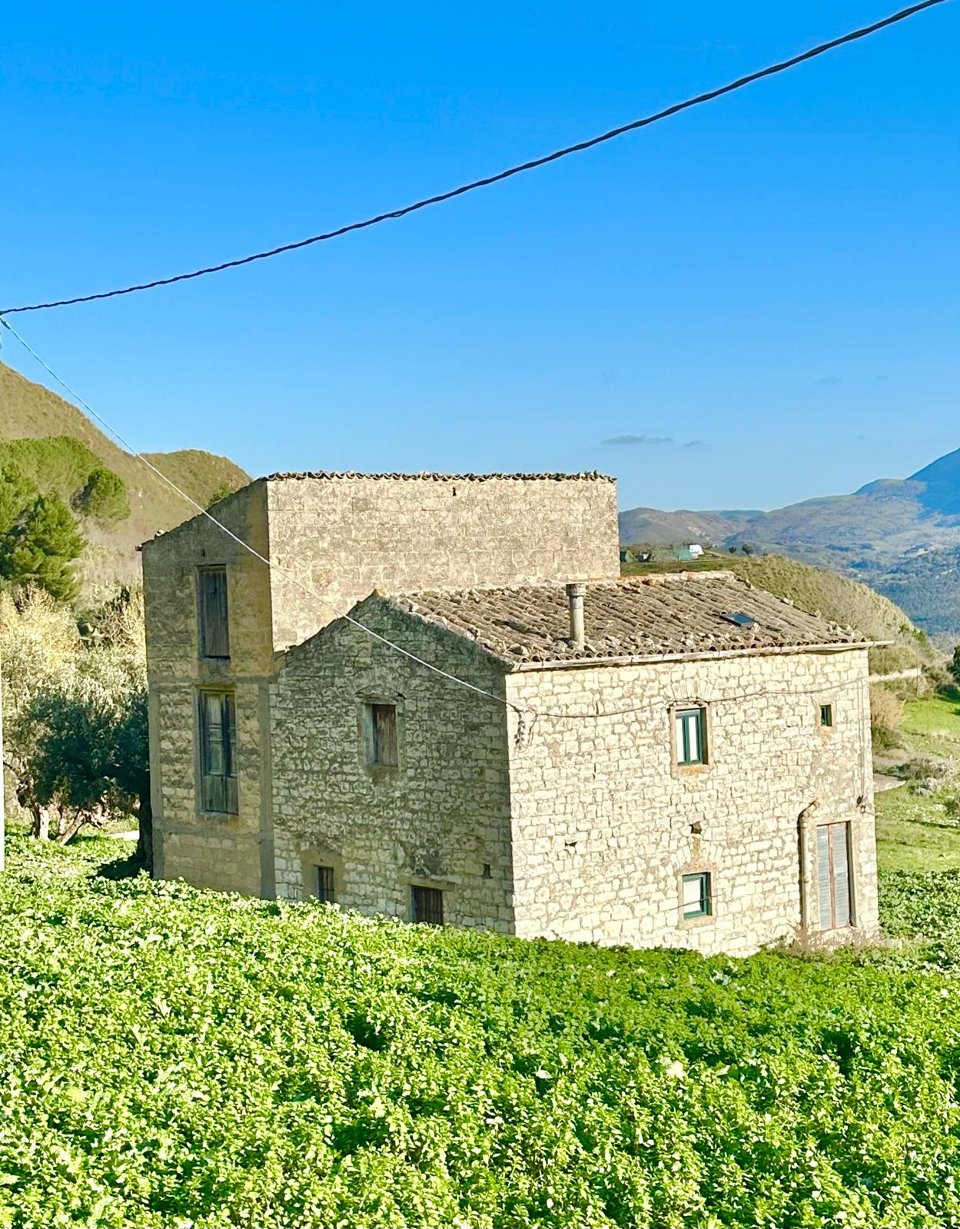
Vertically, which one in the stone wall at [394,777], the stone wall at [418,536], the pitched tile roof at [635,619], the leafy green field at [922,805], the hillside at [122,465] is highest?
the hillside at [122,465]

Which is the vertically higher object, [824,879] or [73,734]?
[73,734]

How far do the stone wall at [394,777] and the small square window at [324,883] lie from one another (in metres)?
0.11

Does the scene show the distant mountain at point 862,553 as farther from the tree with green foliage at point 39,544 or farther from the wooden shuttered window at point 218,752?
the wooden shuttered window at point 218,752

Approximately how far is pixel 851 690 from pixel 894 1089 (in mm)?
11807

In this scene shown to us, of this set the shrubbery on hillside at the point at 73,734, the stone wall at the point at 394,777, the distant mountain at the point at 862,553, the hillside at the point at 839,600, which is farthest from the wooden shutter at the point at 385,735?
the distant mountain at the point at 862,553

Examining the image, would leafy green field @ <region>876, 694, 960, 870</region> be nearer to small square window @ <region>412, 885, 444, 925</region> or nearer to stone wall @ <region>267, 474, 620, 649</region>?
stone wall @ <region>267, 474, 620, 649</region>

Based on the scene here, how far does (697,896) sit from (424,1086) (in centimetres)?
1074

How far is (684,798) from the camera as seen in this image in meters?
18.9

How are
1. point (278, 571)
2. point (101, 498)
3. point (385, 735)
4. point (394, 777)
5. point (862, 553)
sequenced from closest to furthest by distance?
point (394, 777) < point (385, 735) < point (278, 571) < point (101, 498) < point (862, 553)

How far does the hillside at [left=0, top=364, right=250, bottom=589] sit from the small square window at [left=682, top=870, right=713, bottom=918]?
178 feet

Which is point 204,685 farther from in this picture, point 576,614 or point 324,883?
point 576,614

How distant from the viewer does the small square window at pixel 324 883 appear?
19859 millimetres

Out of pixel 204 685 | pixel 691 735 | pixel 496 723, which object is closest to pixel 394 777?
pixel 496 723

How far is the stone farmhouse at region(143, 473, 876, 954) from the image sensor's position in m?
17.7
